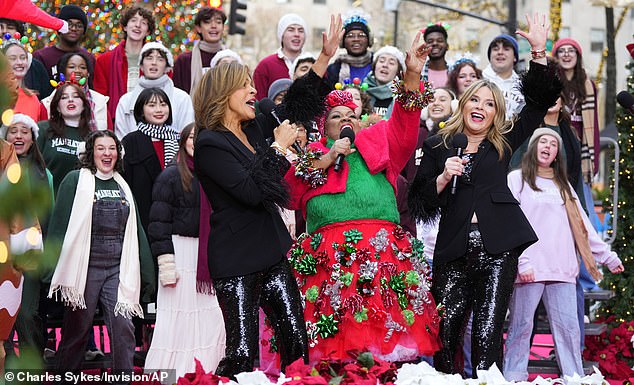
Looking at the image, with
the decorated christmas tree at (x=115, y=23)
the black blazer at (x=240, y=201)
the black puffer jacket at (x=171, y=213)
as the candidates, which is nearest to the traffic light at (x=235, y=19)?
the decorated christmas tree at (x=115, y=23)

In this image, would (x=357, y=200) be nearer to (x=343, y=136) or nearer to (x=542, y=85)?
(x=343, y=136)

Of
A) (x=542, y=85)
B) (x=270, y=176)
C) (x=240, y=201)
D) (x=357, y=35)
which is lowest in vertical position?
(x=240, y=201)

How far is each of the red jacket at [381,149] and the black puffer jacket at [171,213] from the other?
1.81 metres

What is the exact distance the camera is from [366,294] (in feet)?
19.5

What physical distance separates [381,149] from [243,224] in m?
1.09

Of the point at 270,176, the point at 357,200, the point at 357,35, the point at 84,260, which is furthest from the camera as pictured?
the point at 357,35

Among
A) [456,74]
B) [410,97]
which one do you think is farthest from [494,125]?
[456,74]

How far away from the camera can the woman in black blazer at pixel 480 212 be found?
233 inches

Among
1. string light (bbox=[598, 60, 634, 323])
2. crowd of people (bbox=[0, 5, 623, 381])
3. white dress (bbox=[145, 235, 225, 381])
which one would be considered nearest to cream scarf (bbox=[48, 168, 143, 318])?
crowd of people (bbox=[0, 5, 623, 381])

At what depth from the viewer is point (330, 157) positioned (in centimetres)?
597

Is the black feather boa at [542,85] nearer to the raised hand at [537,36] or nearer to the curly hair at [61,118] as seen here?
the raised hand at [537,36]

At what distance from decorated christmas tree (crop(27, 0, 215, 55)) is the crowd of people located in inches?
128

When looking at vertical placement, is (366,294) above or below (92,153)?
below

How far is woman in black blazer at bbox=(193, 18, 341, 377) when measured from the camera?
17.5ft
